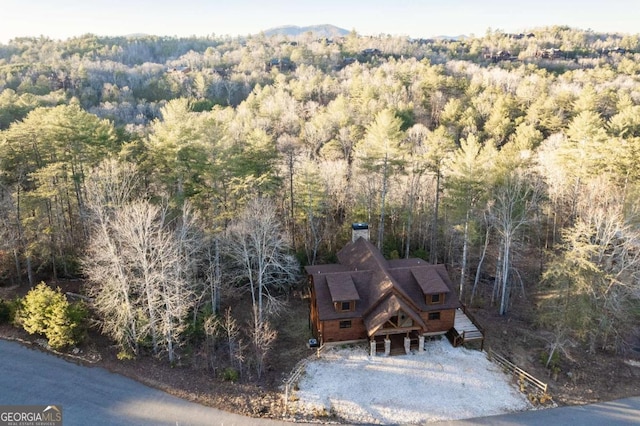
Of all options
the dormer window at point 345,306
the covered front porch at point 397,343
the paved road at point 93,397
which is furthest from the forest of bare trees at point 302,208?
the covered front porch at point 397,343

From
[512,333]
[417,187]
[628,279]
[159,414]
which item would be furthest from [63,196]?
[628,279]

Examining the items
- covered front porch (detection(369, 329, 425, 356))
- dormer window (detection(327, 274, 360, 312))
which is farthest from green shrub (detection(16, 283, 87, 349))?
covered front porch (detection(369, 329, 425, 356))

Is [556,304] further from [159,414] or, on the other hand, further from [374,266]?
[159,414]

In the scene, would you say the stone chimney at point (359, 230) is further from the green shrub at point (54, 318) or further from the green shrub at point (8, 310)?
the green shrub at point (8, 310)

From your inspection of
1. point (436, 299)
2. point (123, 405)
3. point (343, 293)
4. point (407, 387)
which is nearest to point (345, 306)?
point (343, 293)

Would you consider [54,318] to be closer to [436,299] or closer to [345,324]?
[345,324]

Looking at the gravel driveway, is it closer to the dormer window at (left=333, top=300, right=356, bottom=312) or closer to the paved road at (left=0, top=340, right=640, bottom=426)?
the paved road at (left=0, top=340, right=640, bottom=426)
